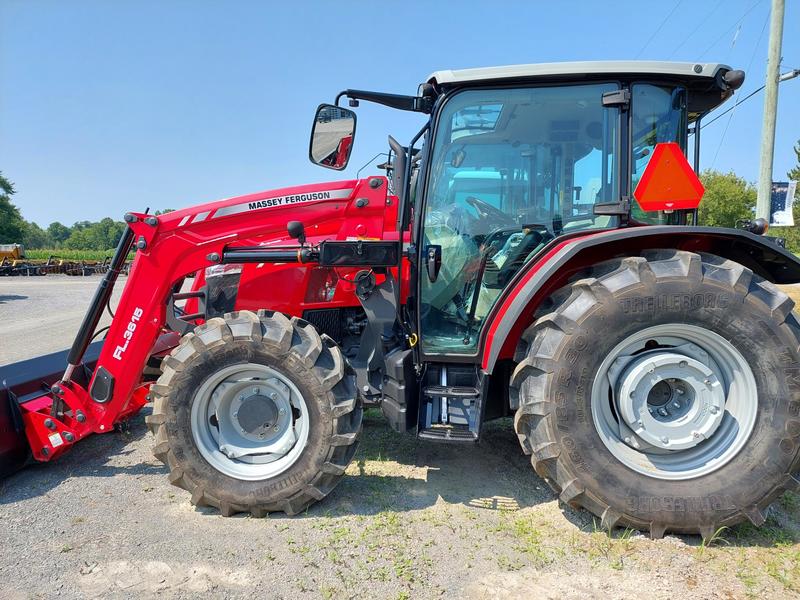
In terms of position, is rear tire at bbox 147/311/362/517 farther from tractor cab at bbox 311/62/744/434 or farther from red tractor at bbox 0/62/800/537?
tractor cab at bbox 311/62/744/434

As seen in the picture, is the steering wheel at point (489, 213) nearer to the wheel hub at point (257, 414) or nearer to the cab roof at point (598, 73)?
the cab roof at point (598, 73)

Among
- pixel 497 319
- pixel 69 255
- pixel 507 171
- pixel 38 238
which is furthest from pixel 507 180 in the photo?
pixel 38 238

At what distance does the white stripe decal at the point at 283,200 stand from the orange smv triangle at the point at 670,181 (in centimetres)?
179

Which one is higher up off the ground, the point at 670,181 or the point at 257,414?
the point at 670,181

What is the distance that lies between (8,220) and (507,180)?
202 feet

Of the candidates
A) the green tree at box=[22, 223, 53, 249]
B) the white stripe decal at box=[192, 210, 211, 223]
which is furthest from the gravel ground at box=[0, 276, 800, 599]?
the green tree at box=[22, 223, 53, 249]

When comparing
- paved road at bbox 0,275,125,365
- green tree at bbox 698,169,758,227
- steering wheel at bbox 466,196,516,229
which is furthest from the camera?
green tree at bbox 698,169,758,227

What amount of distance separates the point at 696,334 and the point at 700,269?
13.4 inches

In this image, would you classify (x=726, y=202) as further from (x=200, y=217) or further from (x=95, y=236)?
(x=95, y=236)

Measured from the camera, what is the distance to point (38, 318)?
11227 millimetres

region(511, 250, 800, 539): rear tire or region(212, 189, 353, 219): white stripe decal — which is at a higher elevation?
region(212, 189, 353, 219): white stripe decal

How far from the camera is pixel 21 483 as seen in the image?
306cm

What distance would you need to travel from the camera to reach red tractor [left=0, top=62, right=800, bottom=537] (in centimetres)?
239

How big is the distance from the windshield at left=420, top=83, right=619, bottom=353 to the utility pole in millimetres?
7722
